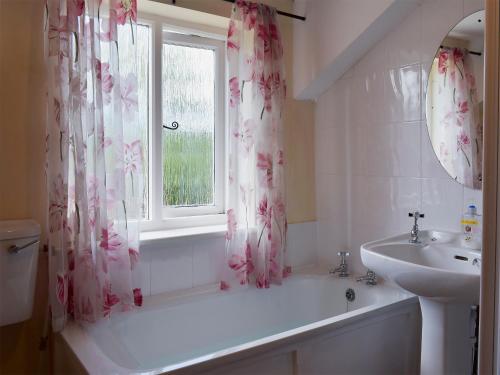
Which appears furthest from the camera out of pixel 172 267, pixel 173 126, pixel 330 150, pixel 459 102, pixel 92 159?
pixel 330 150

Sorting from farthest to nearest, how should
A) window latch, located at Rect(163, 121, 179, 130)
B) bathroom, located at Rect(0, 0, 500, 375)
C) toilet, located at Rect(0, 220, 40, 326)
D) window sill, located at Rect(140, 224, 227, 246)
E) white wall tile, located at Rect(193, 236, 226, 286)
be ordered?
1. window latch, located at Rect(163, 121, 179, 130)
2. white wall tile, located at Rect(193, 236, 226, 286)
3. window sill, located at Rect(140, 224, 227, 246)
4. bathroom, located at Rect(0, 0, 500, 375)
5. toilet, located at Rect(0, 220, 40, 326)

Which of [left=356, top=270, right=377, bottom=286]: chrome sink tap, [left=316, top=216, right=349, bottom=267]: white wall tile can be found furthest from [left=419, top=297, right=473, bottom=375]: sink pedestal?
[left=316, top=216, right=349, bottom=267]: white wall tile

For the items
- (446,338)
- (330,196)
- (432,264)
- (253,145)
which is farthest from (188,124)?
(446,338)

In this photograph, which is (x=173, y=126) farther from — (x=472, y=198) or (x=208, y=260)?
(x=472, y=198)

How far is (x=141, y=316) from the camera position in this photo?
194cm

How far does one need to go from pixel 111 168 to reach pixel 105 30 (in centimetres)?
62

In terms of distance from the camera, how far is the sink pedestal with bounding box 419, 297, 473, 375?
1.63m

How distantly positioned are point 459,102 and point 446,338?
1.07m

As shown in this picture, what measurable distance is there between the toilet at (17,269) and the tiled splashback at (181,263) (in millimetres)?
544

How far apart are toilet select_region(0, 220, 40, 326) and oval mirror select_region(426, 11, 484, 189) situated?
1880mm

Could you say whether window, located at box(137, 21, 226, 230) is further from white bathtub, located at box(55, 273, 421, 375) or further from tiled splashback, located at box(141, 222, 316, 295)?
white bathtub, located at box(55, 273, 421, 375)

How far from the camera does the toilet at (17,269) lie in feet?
5.08

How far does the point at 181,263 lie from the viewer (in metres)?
2.18

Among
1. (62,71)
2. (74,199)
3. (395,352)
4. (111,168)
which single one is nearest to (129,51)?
(62,71)
